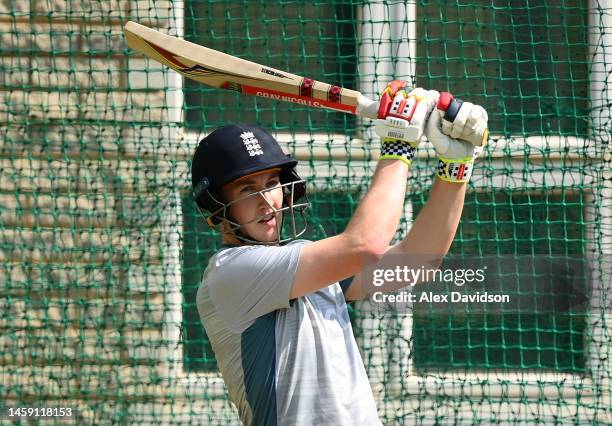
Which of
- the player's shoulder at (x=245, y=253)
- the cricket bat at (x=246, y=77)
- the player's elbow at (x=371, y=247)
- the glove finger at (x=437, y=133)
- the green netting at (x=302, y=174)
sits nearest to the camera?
the player's elbow at (x=371, y=247)

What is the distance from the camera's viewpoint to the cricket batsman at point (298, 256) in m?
2.32

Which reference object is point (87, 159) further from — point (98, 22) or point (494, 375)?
point (494, 375)

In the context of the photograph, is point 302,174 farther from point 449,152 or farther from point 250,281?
point 250,281

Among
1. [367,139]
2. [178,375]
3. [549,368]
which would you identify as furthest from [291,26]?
[549,368]

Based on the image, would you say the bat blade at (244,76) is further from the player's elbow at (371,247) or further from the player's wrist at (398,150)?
the player's elbow at (371,247)

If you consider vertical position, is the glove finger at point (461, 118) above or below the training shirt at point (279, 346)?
above

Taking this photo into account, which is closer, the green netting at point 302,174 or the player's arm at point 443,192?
the player's arm at point 443,192

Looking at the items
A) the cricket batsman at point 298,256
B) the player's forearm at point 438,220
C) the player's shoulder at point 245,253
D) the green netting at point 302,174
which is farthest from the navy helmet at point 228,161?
the green netting at point 302,174

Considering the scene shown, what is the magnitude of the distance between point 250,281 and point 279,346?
0.18 meters

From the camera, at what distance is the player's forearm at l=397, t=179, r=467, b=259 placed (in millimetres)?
2566

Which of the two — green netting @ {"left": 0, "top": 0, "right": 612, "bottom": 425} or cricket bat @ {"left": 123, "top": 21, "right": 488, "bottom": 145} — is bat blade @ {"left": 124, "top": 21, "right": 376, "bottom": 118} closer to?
cricket bat @ {"left": 123, "top": 21, "right": 488, "bottom": 145}

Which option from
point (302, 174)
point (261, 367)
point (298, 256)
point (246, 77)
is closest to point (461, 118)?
point (298, 256)

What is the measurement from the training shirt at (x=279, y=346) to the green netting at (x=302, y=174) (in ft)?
5.63

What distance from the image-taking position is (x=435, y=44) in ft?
14.0
